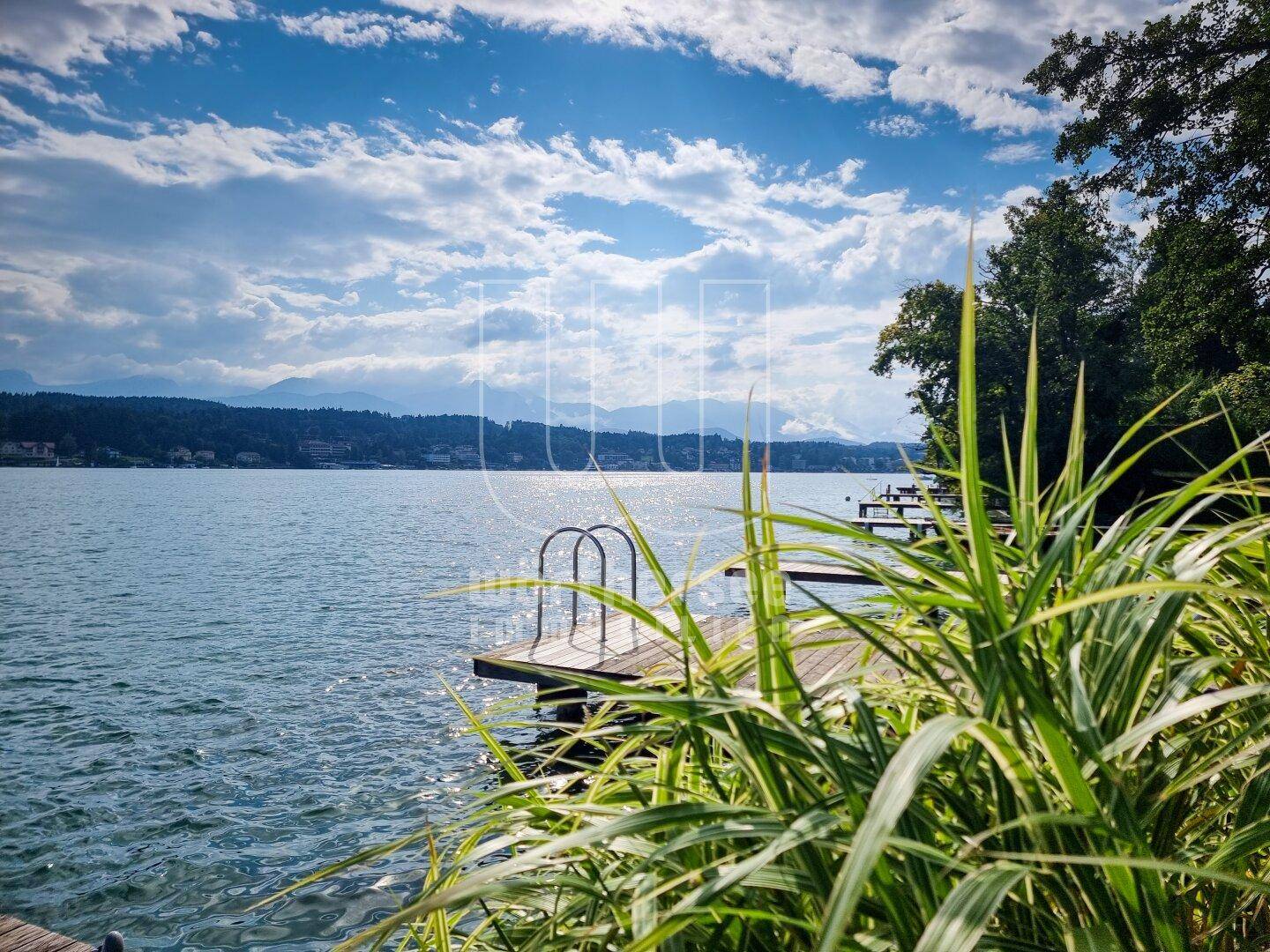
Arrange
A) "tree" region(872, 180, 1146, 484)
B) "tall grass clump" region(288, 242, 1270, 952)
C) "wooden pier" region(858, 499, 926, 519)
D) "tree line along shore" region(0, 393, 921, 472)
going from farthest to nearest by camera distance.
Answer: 1. "tree line along shore" region(0, 393, 921, 472)
2. "tree" region(872, 180, 1146, 484)
3. "wooden pier" region(858, 499, 926, 519)
4. "tall grass clump" region(288, 242, 1270, 952)

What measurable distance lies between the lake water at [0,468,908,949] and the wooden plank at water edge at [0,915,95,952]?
1472 mm

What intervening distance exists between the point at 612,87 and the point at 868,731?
21108 millimetres

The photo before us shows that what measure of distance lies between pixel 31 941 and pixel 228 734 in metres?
6.88

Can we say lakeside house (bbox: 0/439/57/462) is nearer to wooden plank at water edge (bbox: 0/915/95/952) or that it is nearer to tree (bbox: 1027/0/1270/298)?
tree (bbox: 1027/0/1270/298)

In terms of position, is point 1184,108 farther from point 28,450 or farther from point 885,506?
point 28,450

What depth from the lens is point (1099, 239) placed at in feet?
94.1

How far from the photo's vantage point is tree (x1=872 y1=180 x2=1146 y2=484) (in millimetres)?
29172

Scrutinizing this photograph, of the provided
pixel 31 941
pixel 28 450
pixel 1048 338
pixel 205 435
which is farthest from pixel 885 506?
pixel 28 450

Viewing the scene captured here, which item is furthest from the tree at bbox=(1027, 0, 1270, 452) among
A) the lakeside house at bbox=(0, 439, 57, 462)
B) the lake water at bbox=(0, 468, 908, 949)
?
the lakeside house at bbox=(0, 439, 57, 462)

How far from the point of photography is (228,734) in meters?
8.96

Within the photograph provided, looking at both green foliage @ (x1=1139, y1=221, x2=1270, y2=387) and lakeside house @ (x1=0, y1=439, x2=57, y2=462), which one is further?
lakeside house @ (x1=0, y1=439, x2=57, y2=462)

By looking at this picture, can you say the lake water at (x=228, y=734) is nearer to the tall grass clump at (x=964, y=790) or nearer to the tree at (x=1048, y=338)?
the tall grass clump at (x=964, y=790)

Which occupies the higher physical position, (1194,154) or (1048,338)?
(1194,154)

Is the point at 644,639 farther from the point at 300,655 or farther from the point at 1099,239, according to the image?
the point at 1099,239
